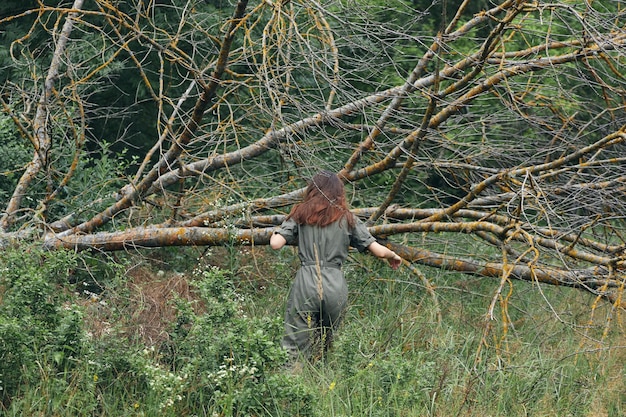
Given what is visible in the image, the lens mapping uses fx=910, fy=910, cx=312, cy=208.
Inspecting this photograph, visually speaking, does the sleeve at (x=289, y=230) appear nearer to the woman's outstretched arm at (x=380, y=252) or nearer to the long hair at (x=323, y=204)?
the long hair at (x=323, y=204)

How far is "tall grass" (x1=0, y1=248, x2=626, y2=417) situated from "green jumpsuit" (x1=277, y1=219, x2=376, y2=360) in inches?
6.1

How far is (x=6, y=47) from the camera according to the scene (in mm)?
9938

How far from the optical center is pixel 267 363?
15.1 feet

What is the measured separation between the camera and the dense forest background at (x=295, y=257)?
471cm


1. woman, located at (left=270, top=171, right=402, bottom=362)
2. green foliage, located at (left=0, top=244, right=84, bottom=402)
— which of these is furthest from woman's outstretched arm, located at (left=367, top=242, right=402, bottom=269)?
green foliage, located at (left=0, top=244, right=84, bottom=402)

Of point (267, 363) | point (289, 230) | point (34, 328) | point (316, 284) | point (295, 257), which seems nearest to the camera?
point (267, 363)

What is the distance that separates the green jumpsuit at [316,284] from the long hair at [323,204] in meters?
0.04

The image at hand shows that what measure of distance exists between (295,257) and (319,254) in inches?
69.7

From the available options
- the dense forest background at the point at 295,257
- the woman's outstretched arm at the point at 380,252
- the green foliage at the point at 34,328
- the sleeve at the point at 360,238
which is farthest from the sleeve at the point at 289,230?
the green foliage at the point at 34,328

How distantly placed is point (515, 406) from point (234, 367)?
1.68 meters

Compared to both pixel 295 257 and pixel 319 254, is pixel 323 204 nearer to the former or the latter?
pixel 319 254

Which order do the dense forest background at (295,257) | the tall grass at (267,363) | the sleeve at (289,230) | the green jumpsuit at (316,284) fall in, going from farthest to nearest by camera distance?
the sleeve at (289,230), the green jumpsuit at (316,284), the dense forest background at (295,257), the tall grass at (267,363)

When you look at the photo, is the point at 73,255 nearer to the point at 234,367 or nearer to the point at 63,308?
the point at 63,308

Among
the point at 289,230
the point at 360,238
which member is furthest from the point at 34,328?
the point at 360,238
